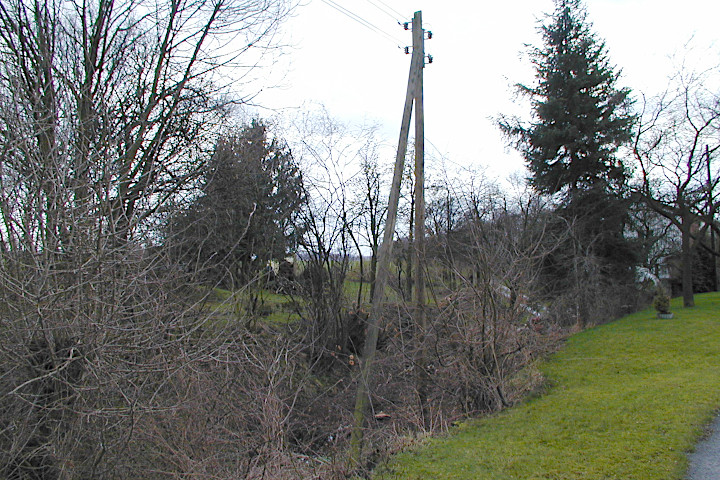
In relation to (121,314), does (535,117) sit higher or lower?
higher

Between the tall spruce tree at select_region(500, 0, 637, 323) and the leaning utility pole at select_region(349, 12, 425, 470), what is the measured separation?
1434 centimetres

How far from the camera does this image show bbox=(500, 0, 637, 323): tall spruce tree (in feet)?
70.8

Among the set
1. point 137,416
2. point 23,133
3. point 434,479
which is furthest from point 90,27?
point 434,479

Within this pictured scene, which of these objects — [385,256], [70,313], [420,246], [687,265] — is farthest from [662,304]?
[70,313]

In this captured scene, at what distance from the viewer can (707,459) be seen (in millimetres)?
5617

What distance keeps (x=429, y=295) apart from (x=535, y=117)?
55.0ft

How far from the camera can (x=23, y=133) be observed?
4.49 meters

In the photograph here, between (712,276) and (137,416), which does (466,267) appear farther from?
(712,276)

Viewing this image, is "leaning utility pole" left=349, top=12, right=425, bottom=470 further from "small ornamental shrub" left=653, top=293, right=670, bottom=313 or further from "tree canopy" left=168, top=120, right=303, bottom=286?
"small ornamental shrub" left=653, top=293, right=670, bottom=313

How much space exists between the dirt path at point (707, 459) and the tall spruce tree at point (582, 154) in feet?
49.6

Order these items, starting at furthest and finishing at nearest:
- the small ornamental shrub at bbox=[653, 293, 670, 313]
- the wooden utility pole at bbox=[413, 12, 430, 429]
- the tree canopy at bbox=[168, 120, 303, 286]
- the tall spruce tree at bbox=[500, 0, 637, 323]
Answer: the tall spruce tree at bbox=[500, 0, 637, 323]
the small ornamental shrub at bbox=[653, 293, 670, 313]
the wooden utility pole at bbox=[413, 12, 430, 429]
the tree canopy at bbox=[168, 120, 303, 286]

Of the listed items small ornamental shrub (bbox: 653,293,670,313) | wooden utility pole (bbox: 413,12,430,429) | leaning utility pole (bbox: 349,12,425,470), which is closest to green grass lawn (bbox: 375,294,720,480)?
leaning utility pole (bbox: 349,12,425,470)

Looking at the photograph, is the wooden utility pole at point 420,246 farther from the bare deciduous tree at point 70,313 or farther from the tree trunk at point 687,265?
the tree trunk at point 687,265

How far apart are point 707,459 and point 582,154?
19.1 meters
